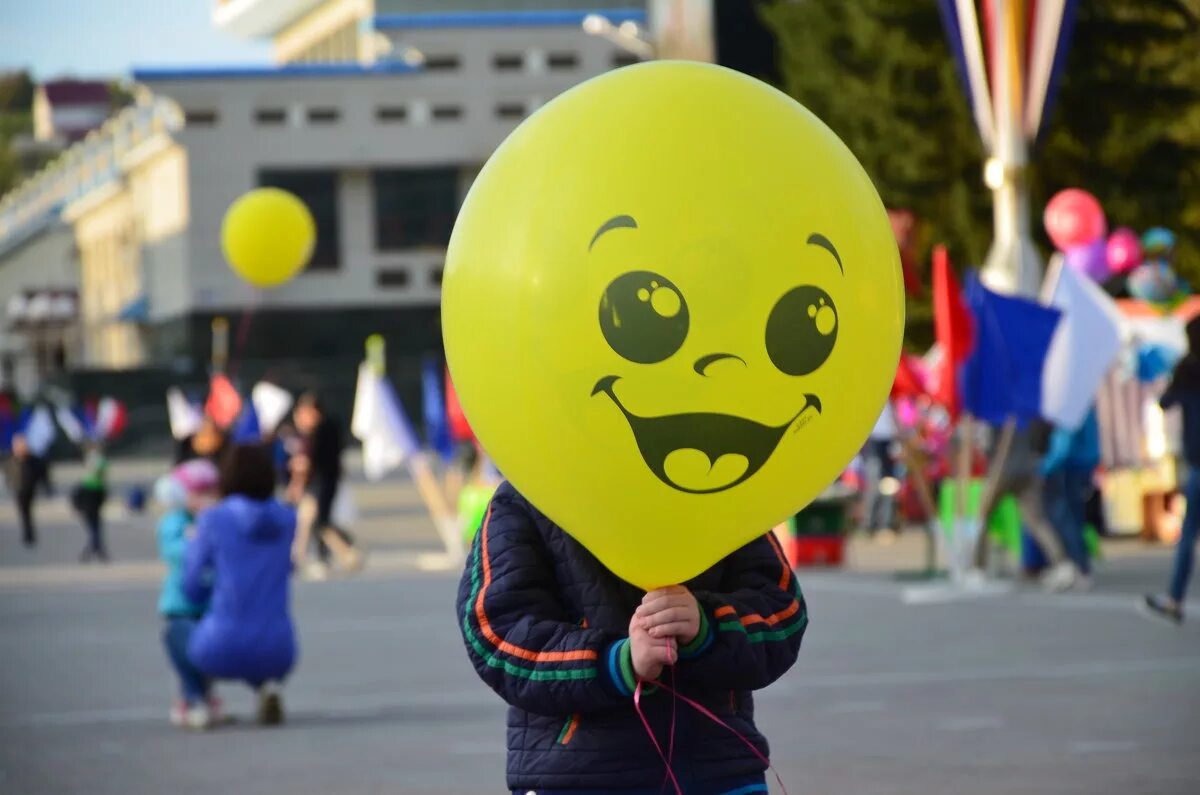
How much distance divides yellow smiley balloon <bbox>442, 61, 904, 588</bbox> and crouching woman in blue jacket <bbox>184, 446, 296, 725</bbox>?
280 inches

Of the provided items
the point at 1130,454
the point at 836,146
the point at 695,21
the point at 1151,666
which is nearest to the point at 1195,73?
the point at 1130,454

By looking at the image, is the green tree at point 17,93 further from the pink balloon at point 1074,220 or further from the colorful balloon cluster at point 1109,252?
the pink balloon at point 1074,220

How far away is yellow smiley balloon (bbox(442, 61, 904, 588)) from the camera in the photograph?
3.92m

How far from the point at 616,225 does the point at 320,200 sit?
2722 inches

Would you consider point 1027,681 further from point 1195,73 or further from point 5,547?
point 1195,73

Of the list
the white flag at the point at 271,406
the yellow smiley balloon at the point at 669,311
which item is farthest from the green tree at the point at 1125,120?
the yellow smiley balloon at the point at 669,311

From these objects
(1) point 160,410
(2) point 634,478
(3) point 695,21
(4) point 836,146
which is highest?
(3) point 695,21

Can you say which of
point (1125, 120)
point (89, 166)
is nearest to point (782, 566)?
point (1125, 120)

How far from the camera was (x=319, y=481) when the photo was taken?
894 inches

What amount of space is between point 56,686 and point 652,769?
10266mm

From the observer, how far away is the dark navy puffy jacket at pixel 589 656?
14.0ft

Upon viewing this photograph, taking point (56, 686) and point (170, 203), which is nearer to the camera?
point (56, 686)

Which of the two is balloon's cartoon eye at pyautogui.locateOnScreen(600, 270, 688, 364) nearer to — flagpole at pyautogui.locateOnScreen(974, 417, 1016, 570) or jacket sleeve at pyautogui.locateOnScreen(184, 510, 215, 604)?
jacket sleeve at pyautogui.locateOnScreen(184, 510, 215, 604)

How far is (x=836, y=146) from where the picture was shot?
4223 millimetres
